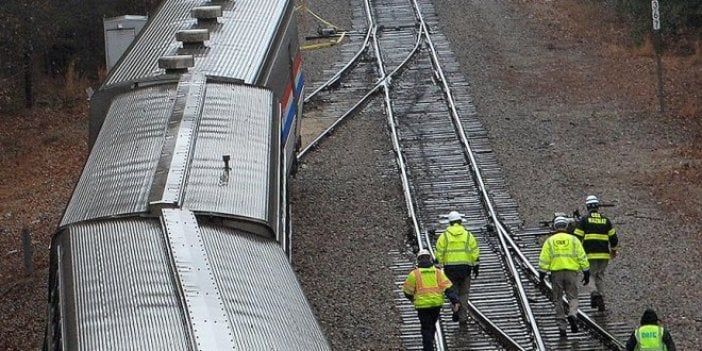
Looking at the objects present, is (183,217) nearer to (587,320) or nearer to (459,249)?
(459,249)

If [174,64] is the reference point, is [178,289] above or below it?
above

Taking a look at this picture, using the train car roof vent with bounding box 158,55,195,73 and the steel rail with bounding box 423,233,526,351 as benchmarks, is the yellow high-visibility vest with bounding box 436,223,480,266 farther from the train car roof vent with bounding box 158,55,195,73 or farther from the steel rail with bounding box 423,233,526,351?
the train car roof vent with bounding box 158,55,195,73

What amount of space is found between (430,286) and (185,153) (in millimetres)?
3227

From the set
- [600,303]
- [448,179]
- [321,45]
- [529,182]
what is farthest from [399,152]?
[321,45]

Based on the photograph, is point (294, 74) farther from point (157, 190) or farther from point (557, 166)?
point (157, 190)

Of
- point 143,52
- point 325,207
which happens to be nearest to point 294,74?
point 325,207

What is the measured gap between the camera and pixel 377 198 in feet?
62.1

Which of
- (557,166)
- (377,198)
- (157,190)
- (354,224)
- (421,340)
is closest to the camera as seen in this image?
(157,190)

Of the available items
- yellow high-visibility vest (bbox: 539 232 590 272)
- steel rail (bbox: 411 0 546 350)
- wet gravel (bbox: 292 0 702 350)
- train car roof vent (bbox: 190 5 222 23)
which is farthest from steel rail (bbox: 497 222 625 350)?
train car roof vent (bbox: 190 5 222 23)

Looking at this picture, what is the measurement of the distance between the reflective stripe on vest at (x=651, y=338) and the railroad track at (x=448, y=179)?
2249 mm

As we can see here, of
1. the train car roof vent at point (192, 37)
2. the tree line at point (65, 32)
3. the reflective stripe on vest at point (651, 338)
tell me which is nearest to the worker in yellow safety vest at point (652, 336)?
the reflective stripe on vest at point (651, 338)

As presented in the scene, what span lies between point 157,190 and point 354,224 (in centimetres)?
810

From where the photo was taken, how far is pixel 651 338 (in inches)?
429

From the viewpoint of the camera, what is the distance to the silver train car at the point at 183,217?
7.72 m
